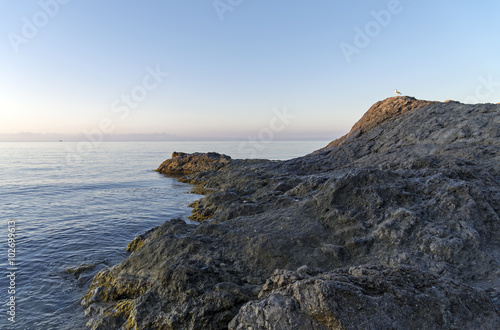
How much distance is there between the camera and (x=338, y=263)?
21.0 feet

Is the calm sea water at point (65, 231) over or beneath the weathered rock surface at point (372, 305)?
beneath

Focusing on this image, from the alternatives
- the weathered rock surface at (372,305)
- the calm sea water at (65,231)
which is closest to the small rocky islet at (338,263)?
the weathered rock surface at (372,305)

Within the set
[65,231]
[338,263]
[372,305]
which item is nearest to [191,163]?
[65,231]

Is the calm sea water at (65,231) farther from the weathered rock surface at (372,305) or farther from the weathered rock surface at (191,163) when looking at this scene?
the weathered rock surface at (191,163)

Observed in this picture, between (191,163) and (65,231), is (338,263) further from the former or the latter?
(191,163)

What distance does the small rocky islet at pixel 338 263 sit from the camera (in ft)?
13.1

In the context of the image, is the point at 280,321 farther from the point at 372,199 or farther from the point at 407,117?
the point at 407,117

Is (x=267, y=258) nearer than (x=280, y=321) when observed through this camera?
No

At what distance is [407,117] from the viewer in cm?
1947

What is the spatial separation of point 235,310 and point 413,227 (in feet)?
15.3

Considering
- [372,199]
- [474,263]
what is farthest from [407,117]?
[474,263]

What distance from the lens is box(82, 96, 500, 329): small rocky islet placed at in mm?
4004

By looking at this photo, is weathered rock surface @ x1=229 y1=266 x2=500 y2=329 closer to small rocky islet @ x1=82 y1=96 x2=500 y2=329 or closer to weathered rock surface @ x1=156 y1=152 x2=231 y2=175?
small rocky islet @ x1=82 y1=96 x2=500 y2=329

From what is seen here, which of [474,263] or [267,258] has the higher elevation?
[474,263]
